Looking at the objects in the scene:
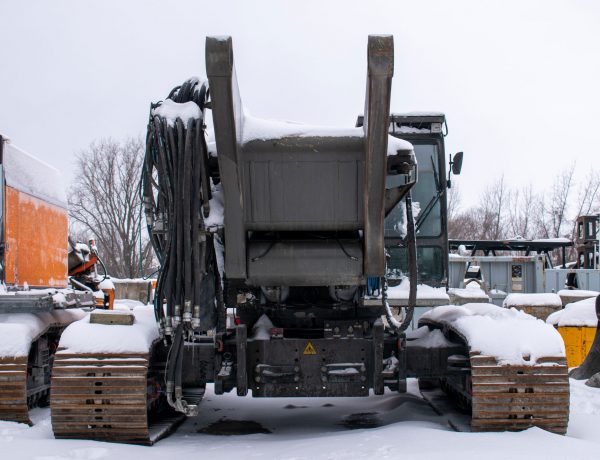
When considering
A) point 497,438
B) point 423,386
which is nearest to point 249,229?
point 497,438

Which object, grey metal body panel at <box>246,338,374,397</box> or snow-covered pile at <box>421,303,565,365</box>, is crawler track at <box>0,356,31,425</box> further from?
snow-covered pile at <box>421,303,565,365</box>

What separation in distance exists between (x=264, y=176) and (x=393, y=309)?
3402 mm

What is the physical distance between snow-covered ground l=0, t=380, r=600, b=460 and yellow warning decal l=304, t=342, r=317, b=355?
2.12 feet

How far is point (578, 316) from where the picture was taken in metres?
10.4

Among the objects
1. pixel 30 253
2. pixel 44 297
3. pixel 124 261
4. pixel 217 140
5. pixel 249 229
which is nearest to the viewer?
pixel 217 140

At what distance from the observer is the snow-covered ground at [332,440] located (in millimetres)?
4633

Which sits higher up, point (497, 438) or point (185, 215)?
point (185, 215)

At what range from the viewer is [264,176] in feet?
17.0

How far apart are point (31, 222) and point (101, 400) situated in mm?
3278

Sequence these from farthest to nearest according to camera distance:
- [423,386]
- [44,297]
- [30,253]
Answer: [423,386]
[30,253]
[44,297]

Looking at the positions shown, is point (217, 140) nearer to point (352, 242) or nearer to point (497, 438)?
point (352, 242)

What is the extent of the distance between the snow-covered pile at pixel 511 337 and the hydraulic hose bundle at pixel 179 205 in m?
2.14

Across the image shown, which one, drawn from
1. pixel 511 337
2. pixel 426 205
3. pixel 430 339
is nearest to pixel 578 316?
pixel 426 205

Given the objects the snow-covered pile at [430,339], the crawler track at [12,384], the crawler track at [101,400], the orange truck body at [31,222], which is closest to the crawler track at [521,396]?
the snow-covered pile at [430,339]
